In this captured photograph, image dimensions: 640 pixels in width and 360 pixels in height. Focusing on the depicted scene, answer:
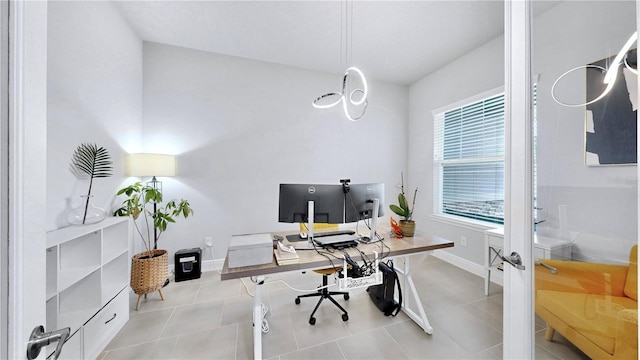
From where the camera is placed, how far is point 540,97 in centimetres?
104

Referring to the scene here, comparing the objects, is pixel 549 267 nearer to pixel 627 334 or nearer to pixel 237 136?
pixel 627 334

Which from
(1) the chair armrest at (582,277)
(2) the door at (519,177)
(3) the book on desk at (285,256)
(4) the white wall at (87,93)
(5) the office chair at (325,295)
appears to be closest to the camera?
(1) the chair armrest at (582,277)

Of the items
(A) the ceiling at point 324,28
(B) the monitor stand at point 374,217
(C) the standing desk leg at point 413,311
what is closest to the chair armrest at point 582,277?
(C) the standing desk leg at point 413,311

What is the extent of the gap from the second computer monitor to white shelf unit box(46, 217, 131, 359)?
1774 millimetres

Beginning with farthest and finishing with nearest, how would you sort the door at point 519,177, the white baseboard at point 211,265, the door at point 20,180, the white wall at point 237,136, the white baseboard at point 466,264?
the white baseboard at point 211,265
the white wall at point 237,136
the white baseboard at point 466,264
the door at point 519,177
the door at point 20,180

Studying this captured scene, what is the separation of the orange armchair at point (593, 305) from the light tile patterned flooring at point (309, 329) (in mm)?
92

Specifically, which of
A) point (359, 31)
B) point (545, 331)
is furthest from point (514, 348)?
point (359, 31)

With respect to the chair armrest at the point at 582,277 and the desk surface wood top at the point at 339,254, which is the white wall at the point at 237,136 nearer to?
the desk surface wood top at the point at 339,254

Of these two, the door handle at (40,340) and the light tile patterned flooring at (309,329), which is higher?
the door handle at (40,340)

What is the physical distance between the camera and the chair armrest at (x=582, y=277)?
858 mm

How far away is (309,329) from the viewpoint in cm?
186

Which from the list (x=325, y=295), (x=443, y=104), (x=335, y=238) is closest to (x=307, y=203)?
(x=335, y=238)

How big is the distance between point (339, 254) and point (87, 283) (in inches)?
69.4

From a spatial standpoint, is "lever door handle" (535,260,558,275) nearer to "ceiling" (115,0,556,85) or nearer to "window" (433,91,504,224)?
"window" (433,91,504,224)
